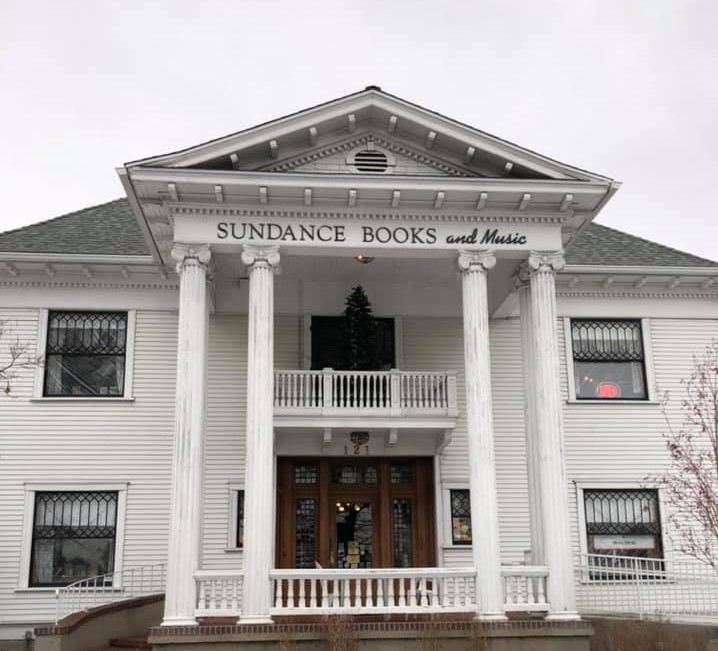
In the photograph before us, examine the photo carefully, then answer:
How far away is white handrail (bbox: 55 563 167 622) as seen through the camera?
57.8ft

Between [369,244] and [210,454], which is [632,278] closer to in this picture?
[369,244]

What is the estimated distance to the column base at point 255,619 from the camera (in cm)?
1383

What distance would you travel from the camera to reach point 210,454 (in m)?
19.0

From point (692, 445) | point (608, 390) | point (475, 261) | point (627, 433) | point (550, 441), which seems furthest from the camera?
point (608, 390)

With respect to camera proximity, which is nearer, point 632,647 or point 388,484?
point 632,647

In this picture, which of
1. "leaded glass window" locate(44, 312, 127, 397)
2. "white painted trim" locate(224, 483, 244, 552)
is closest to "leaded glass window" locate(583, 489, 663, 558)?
"white painted trim" locate(224, 483, 244, 552)

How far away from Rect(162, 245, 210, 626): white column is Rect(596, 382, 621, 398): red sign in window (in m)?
9.67

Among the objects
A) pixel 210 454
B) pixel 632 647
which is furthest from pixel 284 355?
pixel 632 647

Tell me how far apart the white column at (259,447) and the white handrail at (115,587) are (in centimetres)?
449

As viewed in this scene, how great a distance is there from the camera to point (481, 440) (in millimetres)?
15062

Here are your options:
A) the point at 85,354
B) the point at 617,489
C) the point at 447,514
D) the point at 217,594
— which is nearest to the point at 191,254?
the point at 85,354

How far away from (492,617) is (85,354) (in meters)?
10.5

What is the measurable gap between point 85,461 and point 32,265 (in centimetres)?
436

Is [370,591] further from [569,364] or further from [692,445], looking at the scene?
[692,445]
